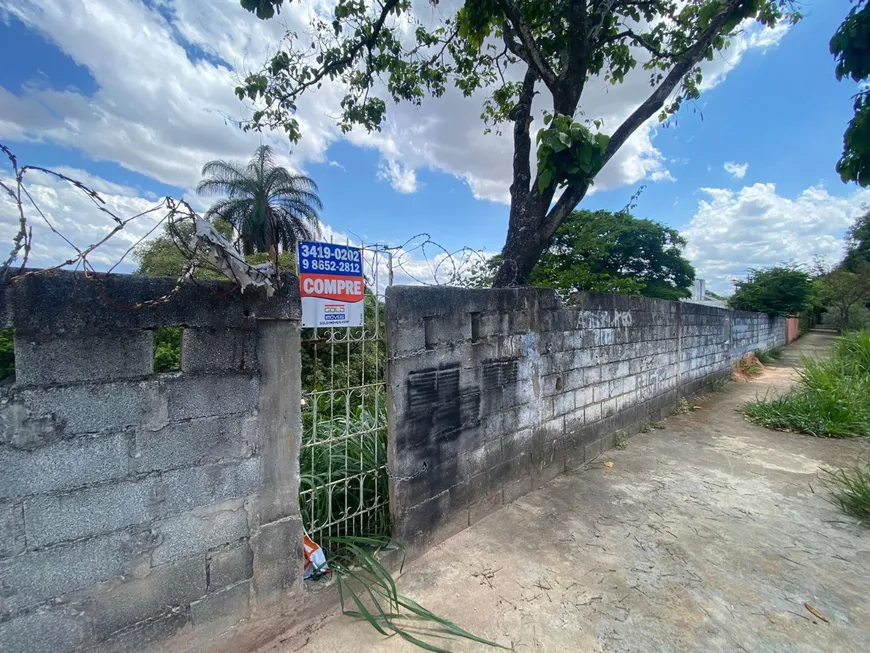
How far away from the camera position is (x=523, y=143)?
4.02 m

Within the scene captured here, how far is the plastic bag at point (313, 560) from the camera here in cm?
182

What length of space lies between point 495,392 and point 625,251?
58.2ft

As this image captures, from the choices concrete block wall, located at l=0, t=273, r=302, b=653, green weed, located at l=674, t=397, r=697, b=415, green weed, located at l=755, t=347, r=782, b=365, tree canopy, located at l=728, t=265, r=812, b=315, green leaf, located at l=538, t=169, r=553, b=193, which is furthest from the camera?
tree canopy, located at l=728, t=265, r=812, b=315

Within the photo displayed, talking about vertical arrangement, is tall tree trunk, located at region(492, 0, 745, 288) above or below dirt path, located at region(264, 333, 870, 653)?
above

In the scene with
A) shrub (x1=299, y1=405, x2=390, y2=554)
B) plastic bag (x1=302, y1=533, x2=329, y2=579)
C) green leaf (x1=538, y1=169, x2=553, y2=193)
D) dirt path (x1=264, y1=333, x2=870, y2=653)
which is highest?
green leaf (x1=538, y1=169, x2=553, y2=193)

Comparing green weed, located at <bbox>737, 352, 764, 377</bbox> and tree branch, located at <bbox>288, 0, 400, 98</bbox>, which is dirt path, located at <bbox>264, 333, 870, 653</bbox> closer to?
tree branch, located at <bbox>288, 0, 400, 98</bbox>

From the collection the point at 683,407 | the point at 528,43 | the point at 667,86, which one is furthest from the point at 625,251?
the point at 528,43

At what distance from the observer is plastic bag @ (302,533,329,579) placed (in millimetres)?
1822

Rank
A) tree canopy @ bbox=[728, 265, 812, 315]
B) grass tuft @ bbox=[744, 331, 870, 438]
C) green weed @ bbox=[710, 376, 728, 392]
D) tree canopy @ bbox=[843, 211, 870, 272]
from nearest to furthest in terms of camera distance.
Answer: grass tuft @ bbox=[744, 331, 870, 438] < green weed @ bbox=[710, 376, 728, 392] < tree canopy @ bbox=[728, 265, 812, 315] < tree canopy @ bbox=[843, 211, 870, 272]

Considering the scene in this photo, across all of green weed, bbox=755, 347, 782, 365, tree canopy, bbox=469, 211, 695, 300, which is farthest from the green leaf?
tree canopy, bbox=469, 211, 695, 300

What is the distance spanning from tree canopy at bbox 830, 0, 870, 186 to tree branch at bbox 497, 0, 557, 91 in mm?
2044

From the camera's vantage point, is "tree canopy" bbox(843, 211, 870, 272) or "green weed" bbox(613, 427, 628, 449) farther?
"tree canopy" bbox(843, 211, 870, 272)

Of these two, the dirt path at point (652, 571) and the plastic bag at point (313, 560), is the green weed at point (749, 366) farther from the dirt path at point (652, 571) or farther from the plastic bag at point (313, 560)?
the plastic bag at point (313, 560)

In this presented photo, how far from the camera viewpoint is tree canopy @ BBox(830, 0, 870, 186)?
2.36 m
